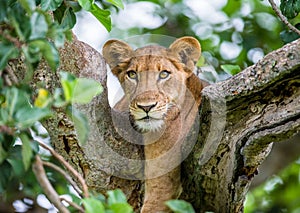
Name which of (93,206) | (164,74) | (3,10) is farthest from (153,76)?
(93,206)

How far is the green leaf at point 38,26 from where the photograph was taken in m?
1.95

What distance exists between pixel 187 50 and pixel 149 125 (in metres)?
0.58

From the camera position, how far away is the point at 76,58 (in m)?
3.00

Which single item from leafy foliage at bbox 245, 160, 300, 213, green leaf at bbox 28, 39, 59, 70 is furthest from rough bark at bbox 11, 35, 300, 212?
leafy foliage at bbox 245, 160, 300, 213

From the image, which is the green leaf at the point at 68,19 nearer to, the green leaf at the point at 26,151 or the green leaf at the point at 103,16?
the green leaf at the point at 103,16

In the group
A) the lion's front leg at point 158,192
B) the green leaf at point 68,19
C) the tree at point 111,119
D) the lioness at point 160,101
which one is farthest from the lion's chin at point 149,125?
the green leaf at point 68,19

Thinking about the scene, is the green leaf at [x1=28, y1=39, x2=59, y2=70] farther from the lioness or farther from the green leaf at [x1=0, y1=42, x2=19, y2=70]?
the lioness

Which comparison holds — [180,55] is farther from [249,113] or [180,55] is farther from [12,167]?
[12,167]

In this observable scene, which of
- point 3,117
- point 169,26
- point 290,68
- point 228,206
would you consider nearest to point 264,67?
point 290,68

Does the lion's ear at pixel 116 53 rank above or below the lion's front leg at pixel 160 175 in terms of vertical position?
above

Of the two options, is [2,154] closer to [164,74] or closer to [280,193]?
[164,74]

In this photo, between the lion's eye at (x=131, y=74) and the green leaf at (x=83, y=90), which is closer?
the green leaf at (x=83, y=90)

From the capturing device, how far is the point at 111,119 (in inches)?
122

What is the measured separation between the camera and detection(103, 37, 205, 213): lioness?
10.4ft
